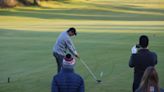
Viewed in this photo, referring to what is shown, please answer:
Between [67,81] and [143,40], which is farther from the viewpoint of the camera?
[143,40]

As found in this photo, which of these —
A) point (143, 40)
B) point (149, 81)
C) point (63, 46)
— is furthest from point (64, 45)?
point (149, 81)

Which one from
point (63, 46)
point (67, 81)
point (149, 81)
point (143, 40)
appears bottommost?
point (63, 46)

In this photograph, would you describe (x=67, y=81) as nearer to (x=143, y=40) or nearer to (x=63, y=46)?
(x=143, y=40)

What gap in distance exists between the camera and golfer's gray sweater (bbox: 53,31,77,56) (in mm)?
15401

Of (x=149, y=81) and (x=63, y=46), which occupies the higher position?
(x=149, y=81)

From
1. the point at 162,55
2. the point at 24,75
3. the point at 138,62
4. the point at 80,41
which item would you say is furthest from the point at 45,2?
the point at 138,62

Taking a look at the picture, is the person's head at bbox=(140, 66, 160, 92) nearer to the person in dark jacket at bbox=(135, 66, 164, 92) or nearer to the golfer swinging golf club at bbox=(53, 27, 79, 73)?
the person in dark jacket at bbox=(135, 66, 164, 92)

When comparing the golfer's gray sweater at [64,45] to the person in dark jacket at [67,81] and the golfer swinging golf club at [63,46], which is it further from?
the person in dark jacket at [67,81]

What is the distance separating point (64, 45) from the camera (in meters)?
15.6

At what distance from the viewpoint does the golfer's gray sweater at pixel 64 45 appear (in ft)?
50.5

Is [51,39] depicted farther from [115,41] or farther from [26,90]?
[26,90]

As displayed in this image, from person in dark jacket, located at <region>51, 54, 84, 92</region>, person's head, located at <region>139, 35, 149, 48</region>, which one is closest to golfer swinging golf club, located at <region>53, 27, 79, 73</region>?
person's head, located at <region>139, 35, 149, 48</region>

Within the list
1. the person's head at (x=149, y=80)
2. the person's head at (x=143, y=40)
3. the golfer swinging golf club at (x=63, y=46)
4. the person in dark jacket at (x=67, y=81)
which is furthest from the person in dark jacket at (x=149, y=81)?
the golfer swinging golf club at (x=63, y=46)

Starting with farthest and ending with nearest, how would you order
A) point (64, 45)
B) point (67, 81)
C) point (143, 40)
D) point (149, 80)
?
point (64, 45), point (143, 40), point (67, 81), point (149, 80)
